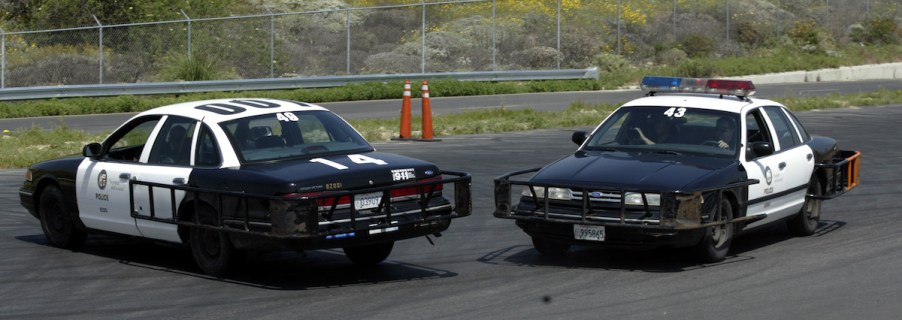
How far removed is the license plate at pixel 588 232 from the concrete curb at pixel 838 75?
31.6 meters

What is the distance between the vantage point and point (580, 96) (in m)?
34.4

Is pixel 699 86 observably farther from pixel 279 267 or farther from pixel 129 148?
pixel 129 148

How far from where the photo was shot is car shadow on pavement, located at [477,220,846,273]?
10609mm

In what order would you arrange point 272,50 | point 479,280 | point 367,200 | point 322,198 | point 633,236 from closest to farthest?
point 322,198 < point 367,200 < point 479,280 < point 633,236 < point 272,50

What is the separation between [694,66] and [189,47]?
16.7m

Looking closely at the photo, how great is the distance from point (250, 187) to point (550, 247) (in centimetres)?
294

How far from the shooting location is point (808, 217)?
12352mm

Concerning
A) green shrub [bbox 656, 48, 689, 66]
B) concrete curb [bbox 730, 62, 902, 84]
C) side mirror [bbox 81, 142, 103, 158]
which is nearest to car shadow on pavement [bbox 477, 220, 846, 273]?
side mirror [bbox 81, 142, 103, 158]

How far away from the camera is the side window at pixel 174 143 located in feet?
34.7

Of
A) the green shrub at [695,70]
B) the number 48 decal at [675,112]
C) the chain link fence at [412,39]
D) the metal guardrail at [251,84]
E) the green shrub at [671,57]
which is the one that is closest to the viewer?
the number 48 decal at [675,112]

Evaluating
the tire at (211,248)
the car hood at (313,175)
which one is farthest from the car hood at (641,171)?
the tire at (211,248)

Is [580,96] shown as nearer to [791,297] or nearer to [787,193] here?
[787,193]

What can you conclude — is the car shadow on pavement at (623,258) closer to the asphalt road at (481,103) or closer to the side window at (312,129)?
the side window at (312,129)

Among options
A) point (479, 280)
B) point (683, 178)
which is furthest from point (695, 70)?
point (479, 280)
